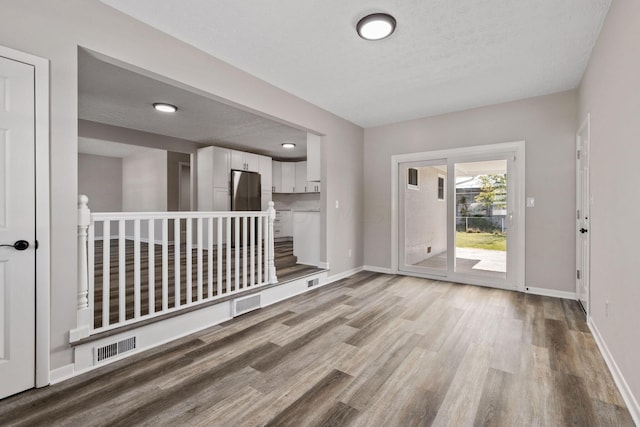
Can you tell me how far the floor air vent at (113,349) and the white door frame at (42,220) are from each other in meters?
0.27

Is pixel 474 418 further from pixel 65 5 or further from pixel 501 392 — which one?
pixel 65 5

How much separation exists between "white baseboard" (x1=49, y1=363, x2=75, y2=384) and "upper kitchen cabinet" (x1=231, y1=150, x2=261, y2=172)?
5128 millimetres

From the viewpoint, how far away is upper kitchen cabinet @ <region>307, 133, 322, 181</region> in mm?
4489

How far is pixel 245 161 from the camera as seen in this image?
22.8ft

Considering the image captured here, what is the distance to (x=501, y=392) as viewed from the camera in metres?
1.82

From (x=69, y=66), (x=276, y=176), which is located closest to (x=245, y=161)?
(x=276, y=176)

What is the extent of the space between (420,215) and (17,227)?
485 cm

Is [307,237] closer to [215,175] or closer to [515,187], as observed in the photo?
[215,175]

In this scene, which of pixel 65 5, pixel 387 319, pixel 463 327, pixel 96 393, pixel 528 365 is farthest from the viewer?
pixel 387 319

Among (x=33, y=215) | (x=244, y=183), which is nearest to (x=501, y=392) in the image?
(x=33, y=215)

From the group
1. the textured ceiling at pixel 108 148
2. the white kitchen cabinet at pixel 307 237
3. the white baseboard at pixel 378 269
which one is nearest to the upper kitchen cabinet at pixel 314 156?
the white kitchen cabinet at pixel 307 237

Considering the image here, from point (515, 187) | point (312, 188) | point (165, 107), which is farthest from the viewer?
point (312, 188)

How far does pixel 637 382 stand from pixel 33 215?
11.9ft

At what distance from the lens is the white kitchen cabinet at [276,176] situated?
7953 millimetres
